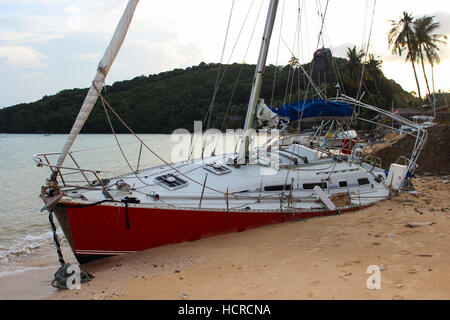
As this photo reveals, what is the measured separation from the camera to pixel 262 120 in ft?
36.7

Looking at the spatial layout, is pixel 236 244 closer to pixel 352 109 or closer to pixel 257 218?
pixel 257 218

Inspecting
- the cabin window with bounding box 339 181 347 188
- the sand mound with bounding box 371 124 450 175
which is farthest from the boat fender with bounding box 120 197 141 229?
the sand mound with bounding box 371 124 450 175

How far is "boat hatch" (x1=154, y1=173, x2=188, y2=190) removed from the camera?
939 centimetres

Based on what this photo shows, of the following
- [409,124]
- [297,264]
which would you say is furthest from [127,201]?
[409,124]

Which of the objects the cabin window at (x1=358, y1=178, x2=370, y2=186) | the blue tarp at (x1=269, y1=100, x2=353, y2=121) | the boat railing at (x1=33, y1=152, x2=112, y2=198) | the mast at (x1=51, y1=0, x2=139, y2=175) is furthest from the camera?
the blue tarp at (x1=269, y1=100, x2=353, y2=121)

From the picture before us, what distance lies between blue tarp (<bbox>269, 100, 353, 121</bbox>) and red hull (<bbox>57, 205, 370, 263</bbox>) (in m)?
4.15

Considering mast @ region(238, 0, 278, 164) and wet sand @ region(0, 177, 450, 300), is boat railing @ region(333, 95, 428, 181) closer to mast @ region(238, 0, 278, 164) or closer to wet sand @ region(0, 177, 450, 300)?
wet sand @ region(0, 177, 450, 300)

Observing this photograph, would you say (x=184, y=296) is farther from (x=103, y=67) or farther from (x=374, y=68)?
(x=374, y=68)

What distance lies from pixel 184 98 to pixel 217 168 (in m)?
54.1

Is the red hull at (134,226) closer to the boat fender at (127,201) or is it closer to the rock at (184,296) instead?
the boat fender at (127,201)

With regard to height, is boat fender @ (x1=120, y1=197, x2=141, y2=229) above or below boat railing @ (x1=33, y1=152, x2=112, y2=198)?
below

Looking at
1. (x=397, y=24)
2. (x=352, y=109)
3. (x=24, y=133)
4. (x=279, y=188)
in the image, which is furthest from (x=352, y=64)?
(x=24, y=133)

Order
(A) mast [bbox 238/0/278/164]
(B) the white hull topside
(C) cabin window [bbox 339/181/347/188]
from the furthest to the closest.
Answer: (C) cabin window [bbox 339/181/347/188] < (A) mast [bbox 238/0/278/164] < (B) the white hull topside

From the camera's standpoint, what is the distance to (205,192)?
9398 mm
